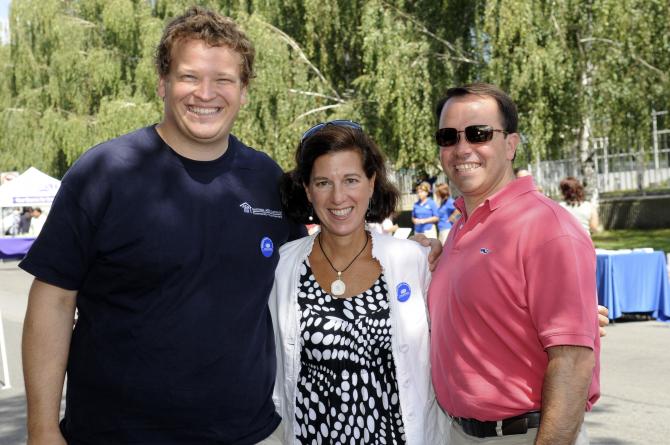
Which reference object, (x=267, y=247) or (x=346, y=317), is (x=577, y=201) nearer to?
(x=346, y=317)

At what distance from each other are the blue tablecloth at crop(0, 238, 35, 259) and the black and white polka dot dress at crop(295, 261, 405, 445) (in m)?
11.8

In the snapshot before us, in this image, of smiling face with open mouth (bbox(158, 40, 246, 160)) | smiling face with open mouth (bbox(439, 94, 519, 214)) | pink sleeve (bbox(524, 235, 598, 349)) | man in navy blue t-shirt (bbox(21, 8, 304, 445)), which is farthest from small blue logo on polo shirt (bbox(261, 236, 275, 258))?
pink sleeve (bbox(524, 235, 598, 349))

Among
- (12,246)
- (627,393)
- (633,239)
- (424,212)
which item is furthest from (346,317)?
(633,239)

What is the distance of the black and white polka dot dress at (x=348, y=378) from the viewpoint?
3.13 metres

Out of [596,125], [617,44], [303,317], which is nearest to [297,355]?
[303,317]

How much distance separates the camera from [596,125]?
65.1ft

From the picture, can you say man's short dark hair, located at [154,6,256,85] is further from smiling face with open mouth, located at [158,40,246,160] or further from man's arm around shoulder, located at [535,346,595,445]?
man's arm around shoulder, located at [535,346,595,445]

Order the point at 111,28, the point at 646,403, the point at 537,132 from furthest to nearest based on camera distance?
the point at 111,28 → the point at 537,132 → the point at 646,403

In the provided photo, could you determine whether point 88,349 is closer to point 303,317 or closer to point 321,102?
point 303,317

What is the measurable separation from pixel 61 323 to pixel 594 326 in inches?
A: 62.1

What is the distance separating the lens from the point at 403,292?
10.7 ft

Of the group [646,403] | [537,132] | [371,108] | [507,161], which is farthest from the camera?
[371,108]

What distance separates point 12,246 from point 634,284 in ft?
32.1

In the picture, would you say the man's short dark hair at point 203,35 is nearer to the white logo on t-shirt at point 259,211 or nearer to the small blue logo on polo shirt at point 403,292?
the white logo on t-shirt at point 259,211
